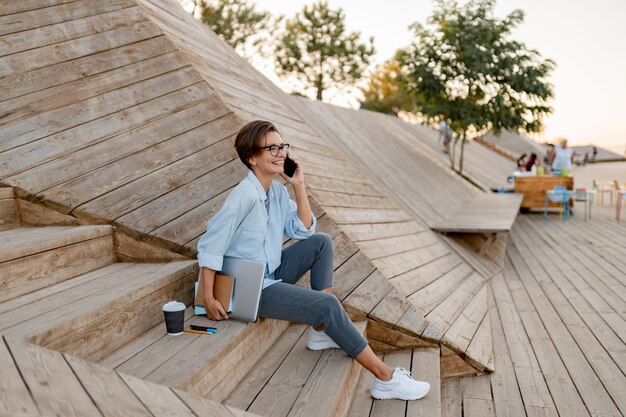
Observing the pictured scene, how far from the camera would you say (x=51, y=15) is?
3916 mm

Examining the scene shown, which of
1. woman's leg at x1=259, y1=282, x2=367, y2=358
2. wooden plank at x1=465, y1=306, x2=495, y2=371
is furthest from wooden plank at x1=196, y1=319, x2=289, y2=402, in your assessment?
wooden plank at x1=465, y1=306, x2=495, y2=371

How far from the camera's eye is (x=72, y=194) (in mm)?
3123

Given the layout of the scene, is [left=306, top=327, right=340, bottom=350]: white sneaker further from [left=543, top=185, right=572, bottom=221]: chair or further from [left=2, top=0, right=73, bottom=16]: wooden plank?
[left=543, top=185, right=572, bottom=221]: chair

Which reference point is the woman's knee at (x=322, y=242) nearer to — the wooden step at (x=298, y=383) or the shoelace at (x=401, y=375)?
the wooden step at (x=298, y=383)

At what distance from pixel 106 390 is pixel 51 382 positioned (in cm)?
17

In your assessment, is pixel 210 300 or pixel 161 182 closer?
pixel 210 300

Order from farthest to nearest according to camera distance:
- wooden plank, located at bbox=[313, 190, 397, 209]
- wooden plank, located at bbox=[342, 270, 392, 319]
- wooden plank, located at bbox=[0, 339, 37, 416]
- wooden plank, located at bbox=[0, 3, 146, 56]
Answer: wooden plank, located at bbox=[313, 190, 397, 209]
wooden plank, located at bbox=[0, 3, 146, 56]
wooden plank, located at bbox=[342, 270, 392, 319]
wooden plank, located at bbox=[0, 339, 37, 416]

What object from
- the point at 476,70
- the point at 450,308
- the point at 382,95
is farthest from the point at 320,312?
the point at 382,95

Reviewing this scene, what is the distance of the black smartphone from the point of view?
2951 millimetres

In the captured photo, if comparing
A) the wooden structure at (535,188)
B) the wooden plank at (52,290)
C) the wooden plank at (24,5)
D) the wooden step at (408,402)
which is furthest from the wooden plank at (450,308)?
the wooden structure at (535,188)

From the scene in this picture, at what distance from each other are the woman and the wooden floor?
744 millimetres

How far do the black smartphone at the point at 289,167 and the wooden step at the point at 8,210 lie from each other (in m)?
1.50

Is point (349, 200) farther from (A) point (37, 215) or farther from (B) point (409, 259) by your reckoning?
(A) point (37, 215)

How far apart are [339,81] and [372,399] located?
33.6 metres
